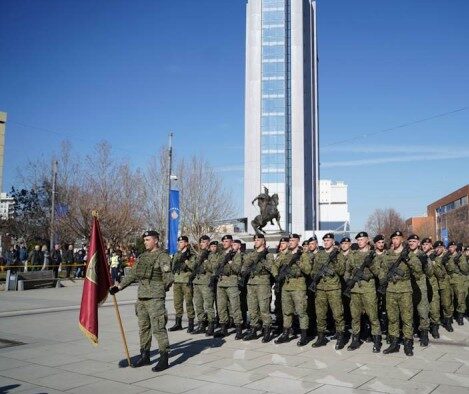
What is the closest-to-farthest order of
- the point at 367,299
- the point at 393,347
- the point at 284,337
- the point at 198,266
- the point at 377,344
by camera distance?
1. the point at 393,347
2. the point at 377,344
3. the point at 367,299
4. the point at 284,337
5. the point at 198,266

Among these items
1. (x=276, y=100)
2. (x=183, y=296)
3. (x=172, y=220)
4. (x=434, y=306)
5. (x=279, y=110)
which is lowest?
(x=434, y=306)

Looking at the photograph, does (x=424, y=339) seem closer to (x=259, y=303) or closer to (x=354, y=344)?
(x=354, y=344)

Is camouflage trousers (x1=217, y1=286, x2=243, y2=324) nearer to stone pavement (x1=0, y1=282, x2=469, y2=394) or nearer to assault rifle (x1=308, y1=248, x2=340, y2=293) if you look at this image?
stone pavement (x1=0, y1=282, x2=469, y2=394)

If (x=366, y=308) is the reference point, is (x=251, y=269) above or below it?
above

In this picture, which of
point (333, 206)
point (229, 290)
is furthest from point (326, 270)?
point (333, 206)

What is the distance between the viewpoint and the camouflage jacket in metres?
6.75

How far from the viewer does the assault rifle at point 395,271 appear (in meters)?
7.59

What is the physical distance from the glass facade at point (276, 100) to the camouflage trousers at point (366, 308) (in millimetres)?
69905

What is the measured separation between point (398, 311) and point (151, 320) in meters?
4.03

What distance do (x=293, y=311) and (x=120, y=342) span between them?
3.27 meters

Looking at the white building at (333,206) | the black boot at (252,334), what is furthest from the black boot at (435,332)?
the white building at (333,206)

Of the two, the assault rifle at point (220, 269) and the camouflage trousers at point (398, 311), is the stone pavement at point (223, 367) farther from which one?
the assault rifle at point (220, 269)

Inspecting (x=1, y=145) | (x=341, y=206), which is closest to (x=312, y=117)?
(x=341, y=206)

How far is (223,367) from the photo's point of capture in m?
6.67
